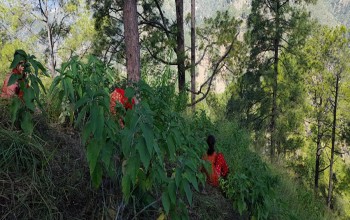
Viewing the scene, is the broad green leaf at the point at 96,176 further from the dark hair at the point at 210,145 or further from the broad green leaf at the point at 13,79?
the dark hair at the point at 210,145

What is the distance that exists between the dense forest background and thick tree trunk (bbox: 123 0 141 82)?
0.02 meters

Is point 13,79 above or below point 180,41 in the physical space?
below

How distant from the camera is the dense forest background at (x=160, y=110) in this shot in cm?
199

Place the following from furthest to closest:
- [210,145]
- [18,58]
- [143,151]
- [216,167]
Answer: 1. [210,145]
2. [216,167]
3. [18,58]
4. [143,151]

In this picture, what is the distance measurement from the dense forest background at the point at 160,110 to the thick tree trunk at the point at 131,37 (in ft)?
0.06

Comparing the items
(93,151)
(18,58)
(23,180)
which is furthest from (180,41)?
(93,151)

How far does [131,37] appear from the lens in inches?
237

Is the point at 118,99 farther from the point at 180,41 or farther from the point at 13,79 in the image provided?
the point at 180,41

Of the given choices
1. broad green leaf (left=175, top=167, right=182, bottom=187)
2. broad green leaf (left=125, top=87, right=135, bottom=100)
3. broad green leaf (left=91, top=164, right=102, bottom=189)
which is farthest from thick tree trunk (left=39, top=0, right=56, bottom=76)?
broad green leaf (left=175, top=167, right=182, bottom=187)

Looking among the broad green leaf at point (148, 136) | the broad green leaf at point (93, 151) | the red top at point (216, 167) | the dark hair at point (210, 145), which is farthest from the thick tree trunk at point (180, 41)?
the broad green leaf at point (148, 136)

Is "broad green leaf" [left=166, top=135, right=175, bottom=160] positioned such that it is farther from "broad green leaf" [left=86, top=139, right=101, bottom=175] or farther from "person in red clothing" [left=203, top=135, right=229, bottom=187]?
"person in red clothing" [left=203, top=135, right=229, bottom=187]

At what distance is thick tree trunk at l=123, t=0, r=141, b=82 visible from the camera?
591cm

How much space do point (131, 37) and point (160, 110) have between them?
4.05m

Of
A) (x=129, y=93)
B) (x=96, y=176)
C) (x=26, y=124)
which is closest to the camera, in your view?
(x=96, y=176)
